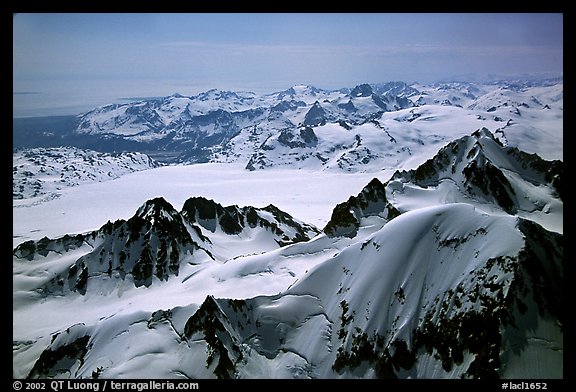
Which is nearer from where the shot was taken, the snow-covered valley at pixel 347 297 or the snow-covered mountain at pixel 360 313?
the snow-covered mountain at pixel 360 313

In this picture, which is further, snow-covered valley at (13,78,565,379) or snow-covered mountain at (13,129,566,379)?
snow-covered valley at (13,78,565,379)

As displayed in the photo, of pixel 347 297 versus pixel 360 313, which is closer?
pixel 360 313

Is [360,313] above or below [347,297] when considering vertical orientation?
below

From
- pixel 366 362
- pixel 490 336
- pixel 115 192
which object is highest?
pixel 490 336

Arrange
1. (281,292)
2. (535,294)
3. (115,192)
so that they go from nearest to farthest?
(535,294) → (281,292) → (115,192)

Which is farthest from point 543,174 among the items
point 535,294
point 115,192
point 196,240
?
point 115,192
